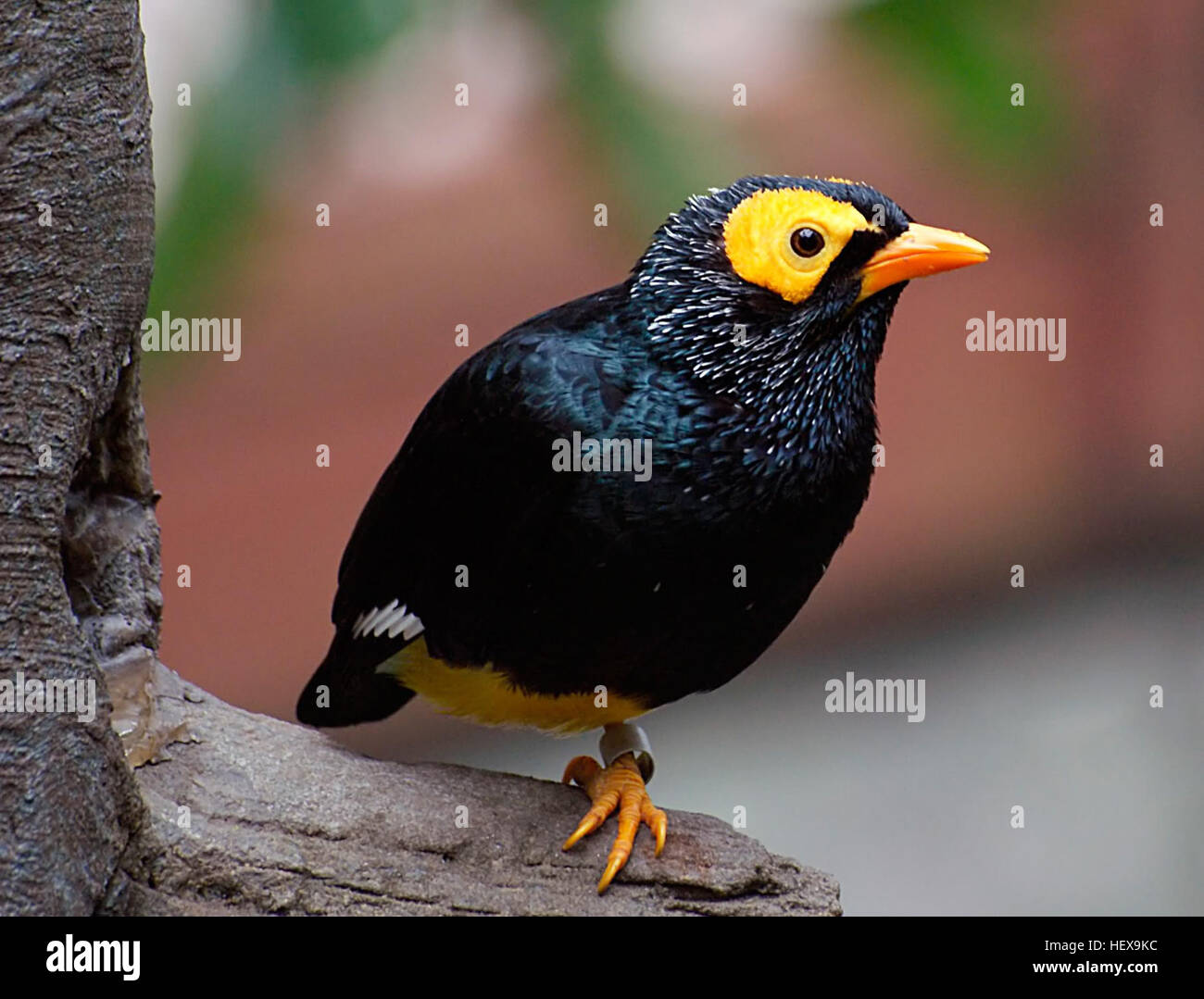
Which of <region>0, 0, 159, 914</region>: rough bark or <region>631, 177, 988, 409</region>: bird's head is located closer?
<region>0, 0, 159, 914</region>: rough bark

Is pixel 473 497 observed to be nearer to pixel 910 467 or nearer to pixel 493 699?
pixel 493 699

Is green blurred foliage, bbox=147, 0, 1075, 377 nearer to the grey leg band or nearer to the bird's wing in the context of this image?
the bird's wing

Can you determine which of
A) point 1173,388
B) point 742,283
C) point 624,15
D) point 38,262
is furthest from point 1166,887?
point 38,262

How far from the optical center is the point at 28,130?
1913 millimetres

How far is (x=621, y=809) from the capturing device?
8.83 ft

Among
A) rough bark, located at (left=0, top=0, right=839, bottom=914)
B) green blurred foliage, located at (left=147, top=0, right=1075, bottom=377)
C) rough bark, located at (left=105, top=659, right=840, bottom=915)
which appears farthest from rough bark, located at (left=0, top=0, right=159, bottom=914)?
rough bark, located at (left=105, top=659, right=840, bottom=915)

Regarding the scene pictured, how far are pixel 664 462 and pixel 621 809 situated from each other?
70cm

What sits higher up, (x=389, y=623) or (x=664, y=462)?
(x=664, y=462)

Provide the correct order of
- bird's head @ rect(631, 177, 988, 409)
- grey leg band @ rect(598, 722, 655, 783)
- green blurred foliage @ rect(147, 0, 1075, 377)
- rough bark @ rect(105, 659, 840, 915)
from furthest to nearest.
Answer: grey leg band @ rect(598, 722, 655, 783)
bird's head @ rect(631, 177, 988, 409)
rough bark @ rect(105, 659, 840, 915)
green blurred foliage @ rect(147, 0, 1075, 377)

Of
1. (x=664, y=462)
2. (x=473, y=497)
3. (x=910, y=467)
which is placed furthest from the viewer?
(x=910, y=467)

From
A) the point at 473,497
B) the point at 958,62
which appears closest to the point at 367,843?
the point at 473,497

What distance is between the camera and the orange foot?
2.59m

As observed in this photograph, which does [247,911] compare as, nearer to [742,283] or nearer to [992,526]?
[742,283]

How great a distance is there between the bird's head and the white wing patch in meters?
0.70
